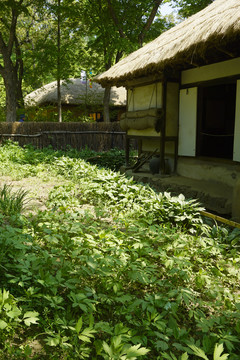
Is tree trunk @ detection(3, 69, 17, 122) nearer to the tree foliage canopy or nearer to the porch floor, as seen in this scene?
the tree foliage canopy

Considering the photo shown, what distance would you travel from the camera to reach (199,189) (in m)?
5.91

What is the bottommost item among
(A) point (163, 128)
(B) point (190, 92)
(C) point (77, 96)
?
(A) point (163, 128)

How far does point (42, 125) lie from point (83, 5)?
7516 millimetres

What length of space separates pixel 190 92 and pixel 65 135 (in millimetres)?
6576

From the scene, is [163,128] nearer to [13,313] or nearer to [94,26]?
[13,313]

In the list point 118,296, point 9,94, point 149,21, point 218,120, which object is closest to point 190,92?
point 218,120

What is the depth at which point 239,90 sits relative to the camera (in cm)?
588

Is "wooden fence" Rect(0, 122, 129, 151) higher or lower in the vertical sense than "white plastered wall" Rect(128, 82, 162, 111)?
lower

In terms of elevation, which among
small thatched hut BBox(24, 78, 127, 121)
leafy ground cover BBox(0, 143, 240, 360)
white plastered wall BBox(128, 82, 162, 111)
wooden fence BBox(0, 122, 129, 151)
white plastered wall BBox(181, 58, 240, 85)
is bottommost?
leafy ground cover BBox(0, 143, 240, 360)

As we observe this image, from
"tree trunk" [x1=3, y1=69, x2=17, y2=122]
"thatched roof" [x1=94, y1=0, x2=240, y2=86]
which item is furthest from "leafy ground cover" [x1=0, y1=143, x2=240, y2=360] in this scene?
"tree trunk" [x1=3, y1=69, x2=17, y2=122]

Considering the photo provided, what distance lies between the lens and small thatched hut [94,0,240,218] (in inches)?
217

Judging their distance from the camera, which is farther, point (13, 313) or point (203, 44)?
point (203, 44)

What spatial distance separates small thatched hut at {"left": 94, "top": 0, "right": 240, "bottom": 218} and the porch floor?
285mm

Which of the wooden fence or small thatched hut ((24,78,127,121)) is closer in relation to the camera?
the wooden fence
